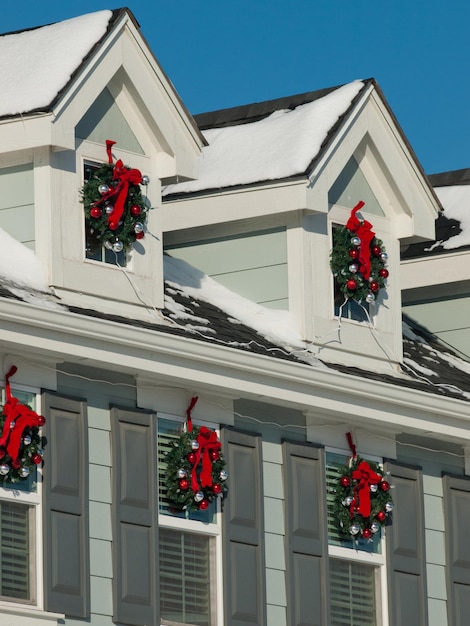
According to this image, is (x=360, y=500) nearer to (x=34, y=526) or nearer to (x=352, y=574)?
(x=352, y=574)

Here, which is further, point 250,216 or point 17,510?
point 250,216

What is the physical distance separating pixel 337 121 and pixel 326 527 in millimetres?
4176

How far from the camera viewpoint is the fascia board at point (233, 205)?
2238cm

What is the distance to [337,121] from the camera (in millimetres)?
23016

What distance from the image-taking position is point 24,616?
737 inches

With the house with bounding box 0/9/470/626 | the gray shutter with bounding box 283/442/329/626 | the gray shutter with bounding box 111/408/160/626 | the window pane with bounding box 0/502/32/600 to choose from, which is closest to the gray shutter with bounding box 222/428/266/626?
the house with bounding box 0/9/470/626

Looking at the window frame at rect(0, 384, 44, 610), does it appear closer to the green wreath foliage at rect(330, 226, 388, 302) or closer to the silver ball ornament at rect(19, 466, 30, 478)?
the silver ball ornament at rect(19, 466, 30, 478)

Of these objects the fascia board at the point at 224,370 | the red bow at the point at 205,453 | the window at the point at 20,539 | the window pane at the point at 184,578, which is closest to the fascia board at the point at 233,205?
the fascia board at the point at 224,370

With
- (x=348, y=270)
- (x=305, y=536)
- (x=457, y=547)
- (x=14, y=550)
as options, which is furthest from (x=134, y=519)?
(x=457, y=547)

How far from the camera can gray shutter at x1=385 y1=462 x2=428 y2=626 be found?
22.4m

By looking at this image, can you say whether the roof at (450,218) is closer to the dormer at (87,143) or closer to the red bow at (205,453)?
the dormer at (87,143)

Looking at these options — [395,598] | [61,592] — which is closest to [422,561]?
[395,598]

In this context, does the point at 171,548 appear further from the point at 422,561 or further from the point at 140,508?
the point at 422,561

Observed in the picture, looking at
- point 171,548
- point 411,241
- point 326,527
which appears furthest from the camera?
point 411,241
